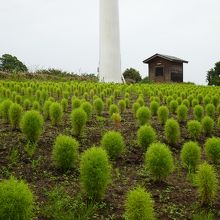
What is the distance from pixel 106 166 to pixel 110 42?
19799 millimetres

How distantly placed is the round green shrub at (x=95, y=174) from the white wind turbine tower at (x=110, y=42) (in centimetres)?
1934

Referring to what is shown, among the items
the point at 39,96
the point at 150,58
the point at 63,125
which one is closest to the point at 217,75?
the point at 150,58

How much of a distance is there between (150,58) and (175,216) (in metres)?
29.5

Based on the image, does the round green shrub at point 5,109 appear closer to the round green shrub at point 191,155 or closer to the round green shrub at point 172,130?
the round green shrub at point 172,130

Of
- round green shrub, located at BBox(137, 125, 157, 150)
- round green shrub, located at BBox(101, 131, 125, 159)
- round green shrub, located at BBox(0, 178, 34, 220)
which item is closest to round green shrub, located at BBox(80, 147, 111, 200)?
round green shrub, located at BBox(0, 178, 34, 220)

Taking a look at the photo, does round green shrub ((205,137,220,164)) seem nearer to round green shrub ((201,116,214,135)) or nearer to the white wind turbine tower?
round green shrub ((201,116,214,135))

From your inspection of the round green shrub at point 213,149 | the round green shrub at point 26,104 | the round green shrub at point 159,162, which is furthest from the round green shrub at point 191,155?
the round green shrub at point 26,104

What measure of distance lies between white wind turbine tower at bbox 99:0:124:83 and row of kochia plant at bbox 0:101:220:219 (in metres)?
17.0

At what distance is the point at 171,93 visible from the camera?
1375 cm

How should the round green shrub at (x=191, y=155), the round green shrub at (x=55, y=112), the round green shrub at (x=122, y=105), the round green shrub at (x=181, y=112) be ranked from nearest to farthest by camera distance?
the round green shrub at (x=191, y=155)
the round green shrub at (x=55, y=112)
the round green shrub at (x=181, y=112)
the round green shrub at (x=122, y=105)

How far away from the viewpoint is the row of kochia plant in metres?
3.43

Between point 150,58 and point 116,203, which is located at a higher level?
point 150,58

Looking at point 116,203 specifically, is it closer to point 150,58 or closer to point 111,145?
point 111,145

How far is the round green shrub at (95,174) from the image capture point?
424 centimetres
